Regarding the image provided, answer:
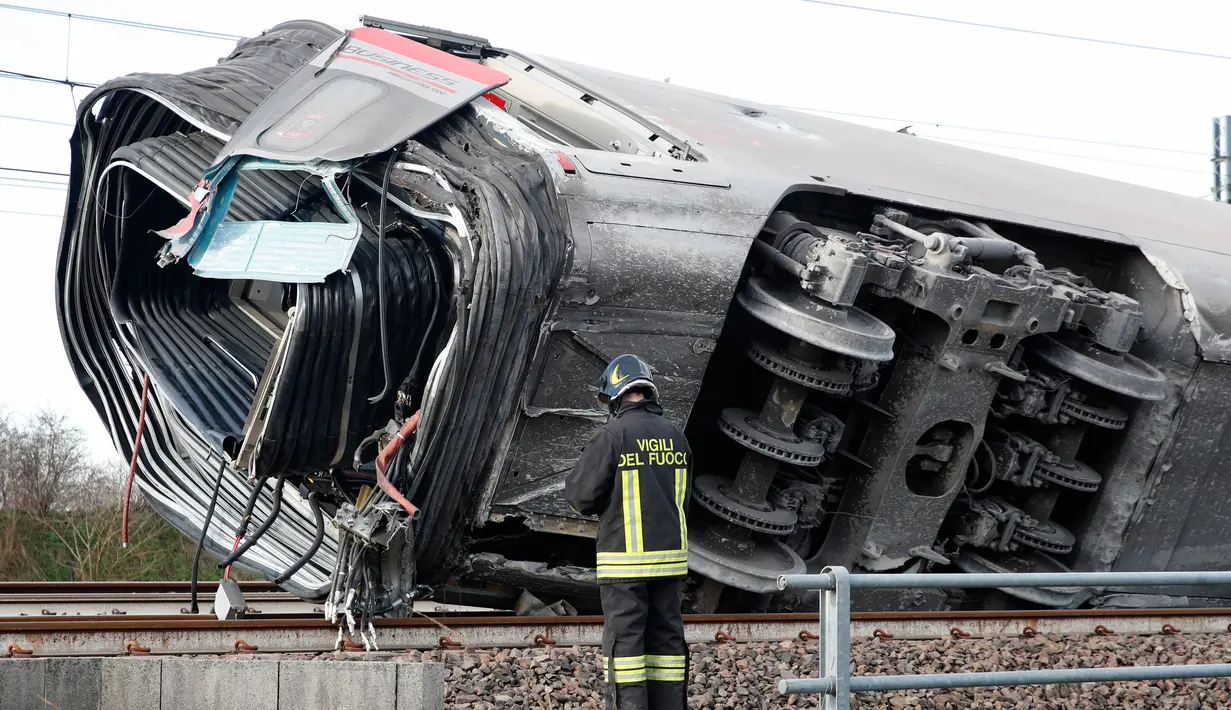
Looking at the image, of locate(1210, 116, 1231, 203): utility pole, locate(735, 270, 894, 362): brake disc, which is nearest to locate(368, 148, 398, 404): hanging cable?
locate(735, 270, 894, 362): brake disc

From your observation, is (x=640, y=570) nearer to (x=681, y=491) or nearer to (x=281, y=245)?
(x=681, y=491)

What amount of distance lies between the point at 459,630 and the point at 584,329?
4.94 feet

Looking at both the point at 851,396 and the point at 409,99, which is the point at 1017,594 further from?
the point at 409,99

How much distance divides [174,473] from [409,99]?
2853mm

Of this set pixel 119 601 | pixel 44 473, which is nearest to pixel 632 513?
pixel 119 601

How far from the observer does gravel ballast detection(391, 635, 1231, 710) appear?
4.98 metres

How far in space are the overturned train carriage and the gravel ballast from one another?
2.75 feet

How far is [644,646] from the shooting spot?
4.39m

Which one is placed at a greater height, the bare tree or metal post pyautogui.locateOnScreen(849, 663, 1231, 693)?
metal post pyautogui.locateOnScreen(849, 663, 1231, 693)

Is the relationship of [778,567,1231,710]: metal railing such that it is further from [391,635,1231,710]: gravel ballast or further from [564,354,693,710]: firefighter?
[391,635,1231,710]: gravel ballast

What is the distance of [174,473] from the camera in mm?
7555

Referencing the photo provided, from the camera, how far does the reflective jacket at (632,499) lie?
14.3ft

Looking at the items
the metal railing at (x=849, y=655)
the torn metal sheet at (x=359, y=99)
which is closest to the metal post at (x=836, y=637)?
the metal railing at (x=849, y=655)

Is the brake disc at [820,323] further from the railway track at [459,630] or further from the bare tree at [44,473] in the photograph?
the bare tree at [44,473]
